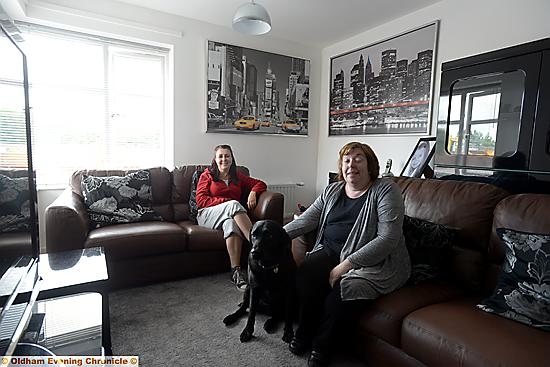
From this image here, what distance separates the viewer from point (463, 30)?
2789mm

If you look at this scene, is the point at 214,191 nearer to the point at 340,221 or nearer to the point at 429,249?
the point at 340,221

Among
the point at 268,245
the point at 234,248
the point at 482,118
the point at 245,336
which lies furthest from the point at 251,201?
the point at 482,118

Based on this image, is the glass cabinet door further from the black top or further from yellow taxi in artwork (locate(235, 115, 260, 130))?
yellow taxi in artwork (locate(235, 115, 260, 130))

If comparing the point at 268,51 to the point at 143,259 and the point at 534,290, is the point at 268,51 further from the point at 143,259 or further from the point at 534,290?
the point at 534,290

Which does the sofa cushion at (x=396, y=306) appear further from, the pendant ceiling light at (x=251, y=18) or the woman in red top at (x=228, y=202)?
the pendant ceiling light at (x=251, y=18)

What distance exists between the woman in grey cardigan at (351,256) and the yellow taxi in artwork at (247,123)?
2084 mm

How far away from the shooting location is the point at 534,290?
4.32 feet

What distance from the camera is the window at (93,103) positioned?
10.00 feet

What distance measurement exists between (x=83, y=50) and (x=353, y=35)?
286 cm

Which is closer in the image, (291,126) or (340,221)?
(340,221)

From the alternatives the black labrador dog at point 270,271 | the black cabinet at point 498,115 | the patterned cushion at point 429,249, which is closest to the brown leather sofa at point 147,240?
the black labrador dog at point 270,271

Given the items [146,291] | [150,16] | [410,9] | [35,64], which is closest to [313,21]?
[410,9]

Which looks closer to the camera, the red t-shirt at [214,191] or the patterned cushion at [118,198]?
the patterned cushion at [118,198]

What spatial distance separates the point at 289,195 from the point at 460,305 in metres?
2.91
